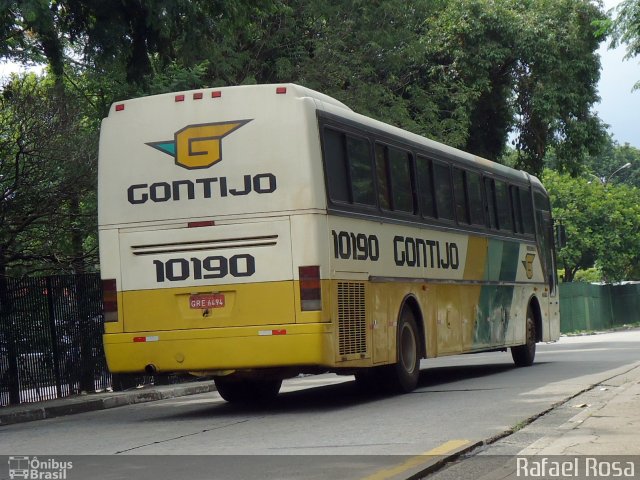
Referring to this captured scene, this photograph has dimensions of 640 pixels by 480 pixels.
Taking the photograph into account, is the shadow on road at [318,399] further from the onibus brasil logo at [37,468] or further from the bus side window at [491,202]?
the onibus brasil logo at [37,468]

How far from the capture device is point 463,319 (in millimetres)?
17562

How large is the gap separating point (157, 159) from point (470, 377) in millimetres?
7329

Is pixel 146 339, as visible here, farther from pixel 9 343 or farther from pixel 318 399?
pixel 9 343

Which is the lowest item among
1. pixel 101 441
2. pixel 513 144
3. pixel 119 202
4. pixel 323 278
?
pixel 101 441

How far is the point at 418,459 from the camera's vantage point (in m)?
8.76

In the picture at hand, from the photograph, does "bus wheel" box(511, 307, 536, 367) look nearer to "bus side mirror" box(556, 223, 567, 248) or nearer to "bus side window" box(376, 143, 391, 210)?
"bus side mirror" box(556, 223, 567, 248)

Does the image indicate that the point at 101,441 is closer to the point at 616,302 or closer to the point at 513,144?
the point at 513,144

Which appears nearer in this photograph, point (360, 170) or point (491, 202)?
point (360, 170)

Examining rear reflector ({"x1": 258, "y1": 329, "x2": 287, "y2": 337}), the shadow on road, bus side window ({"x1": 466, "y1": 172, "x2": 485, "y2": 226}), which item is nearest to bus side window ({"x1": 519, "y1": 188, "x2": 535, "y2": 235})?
bus side window ({"x1": 466, "y1": 172, "x2": 485, "y2": 226})

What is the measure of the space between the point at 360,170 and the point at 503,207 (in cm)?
650

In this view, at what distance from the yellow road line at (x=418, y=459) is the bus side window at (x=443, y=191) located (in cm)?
741

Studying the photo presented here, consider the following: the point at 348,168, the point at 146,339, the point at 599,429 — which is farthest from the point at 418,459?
the point at 348,168

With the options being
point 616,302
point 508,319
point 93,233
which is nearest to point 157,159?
point 93,233

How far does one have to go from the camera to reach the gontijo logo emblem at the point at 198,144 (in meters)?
13.2
